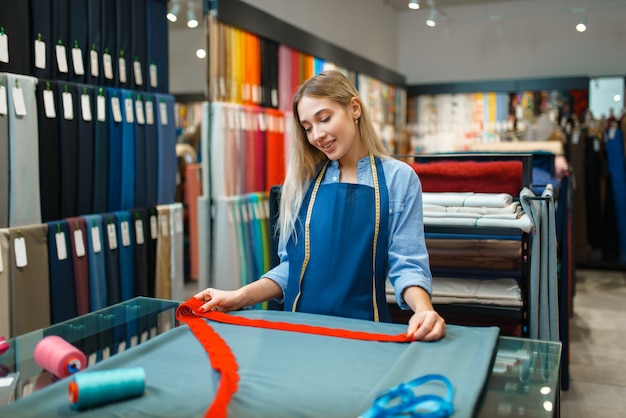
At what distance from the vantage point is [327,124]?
184cm

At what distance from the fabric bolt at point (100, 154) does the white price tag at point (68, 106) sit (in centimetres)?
16

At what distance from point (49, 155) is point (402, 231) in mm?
1890

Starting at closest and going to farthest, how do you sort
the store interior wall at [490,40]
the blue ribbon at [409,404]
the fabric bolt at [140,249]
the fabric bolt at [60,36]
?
1. the blue ribbon at [409,404]
2. the fabric bolt at [60,36]
3. the fabric bolt at [140,249]
4. the store interior wall at [490,40]

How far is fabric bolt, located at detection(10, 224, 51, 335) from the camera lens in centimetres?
270

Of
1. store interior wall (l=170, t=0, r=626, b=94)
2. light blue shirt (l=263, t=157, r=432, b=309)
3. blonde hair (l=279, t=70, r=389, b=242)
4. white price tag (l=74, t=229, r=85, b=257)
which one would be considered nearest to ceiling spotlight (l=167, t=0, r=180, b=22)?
white price tag (l=74, t=229, r=85, b=257)

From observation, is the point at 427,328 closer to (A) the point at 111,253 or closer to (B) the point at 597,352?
(A) the point at 111,253

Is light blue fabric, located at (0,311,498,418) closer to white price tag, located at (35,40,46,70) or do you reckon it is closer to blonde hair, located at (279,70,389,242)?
blonde hair, located at (279,70,389,242)

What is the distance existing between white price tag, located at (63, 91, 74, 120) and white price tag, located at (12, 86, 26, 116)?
0.79ft

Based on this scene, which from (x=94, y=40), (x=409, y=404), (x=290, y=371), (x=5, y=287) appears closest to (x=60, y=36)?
(x=94, y=40)

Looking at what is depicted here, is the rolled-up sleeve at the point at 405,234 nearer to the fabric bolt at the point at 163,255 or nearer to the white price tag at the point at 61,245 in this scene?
the white price tag at the point at 61,245

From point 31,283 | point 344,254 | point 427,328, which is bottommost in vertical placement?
point 31,283

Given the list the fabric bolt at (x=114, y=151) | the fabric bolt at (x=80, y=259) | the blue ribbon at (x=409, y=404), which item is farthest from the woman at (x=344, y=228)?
the fabric bolt at (x=114, y=151)

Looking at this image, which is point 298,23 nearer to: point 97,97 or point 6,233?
point 97,97

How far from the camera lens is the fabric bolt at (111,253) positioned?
3219mm
